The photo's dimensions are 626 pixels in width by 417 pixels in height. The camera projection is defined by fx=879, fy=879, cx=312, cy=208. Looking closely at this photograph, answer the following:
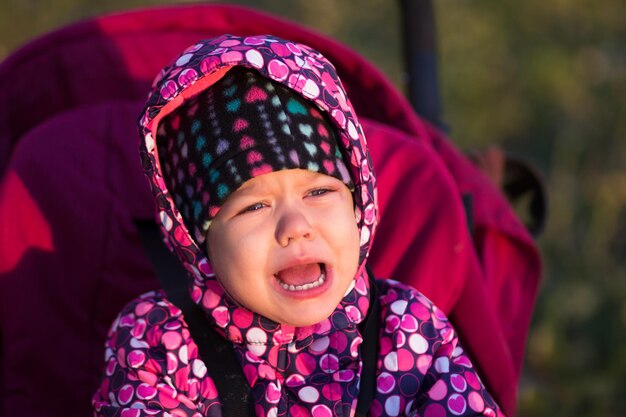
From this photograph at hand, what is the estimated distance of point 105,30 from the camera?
1822 millimetres

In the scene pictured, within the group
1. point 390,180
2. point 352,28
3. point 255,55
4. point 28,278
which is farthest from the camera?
point 352,28

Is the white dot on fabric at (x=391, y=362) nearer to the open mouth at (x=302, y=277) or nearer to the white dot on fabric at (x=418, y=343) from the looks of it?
the white dot on fabric at (x=418, y=343)

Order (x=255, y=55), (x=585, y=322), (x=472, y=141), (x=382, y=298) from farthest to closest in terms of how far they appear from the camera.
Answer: (x=472, y=141), (x=585, y=322), (x=382, y=298), (x=255, y=55)

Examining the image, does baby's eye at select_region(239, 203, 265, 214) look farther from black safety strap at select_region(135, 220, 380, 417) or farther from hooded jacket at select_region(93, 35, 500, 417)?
black safety strap at select_region(135, 220, 380, 417)

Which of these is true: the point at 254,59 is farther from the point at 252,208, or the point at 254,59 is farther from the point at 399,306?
the point at 399,306

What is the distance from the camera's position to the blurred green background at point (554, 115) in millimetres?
2740

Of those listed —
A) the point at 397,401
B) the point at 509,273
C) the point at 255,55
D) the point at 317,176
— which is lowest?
the point at 509,273

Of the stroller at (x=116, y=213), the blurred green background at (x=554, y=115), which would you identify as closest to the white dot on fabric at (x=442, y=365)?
the stroller at (x=116, y=213)

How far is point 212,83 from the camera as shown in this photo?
1.29m

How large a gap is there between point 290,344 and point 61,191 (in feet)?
1.90

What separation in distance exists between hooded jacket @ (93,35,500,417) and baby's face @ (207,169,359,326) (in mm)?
69

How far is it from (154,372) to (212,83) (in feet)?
1.44

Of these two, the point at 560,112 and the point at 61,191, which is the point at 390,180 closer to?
the point at 61,191

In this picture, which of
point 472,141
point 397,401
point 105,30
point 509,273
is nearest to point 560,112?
point 472,141
